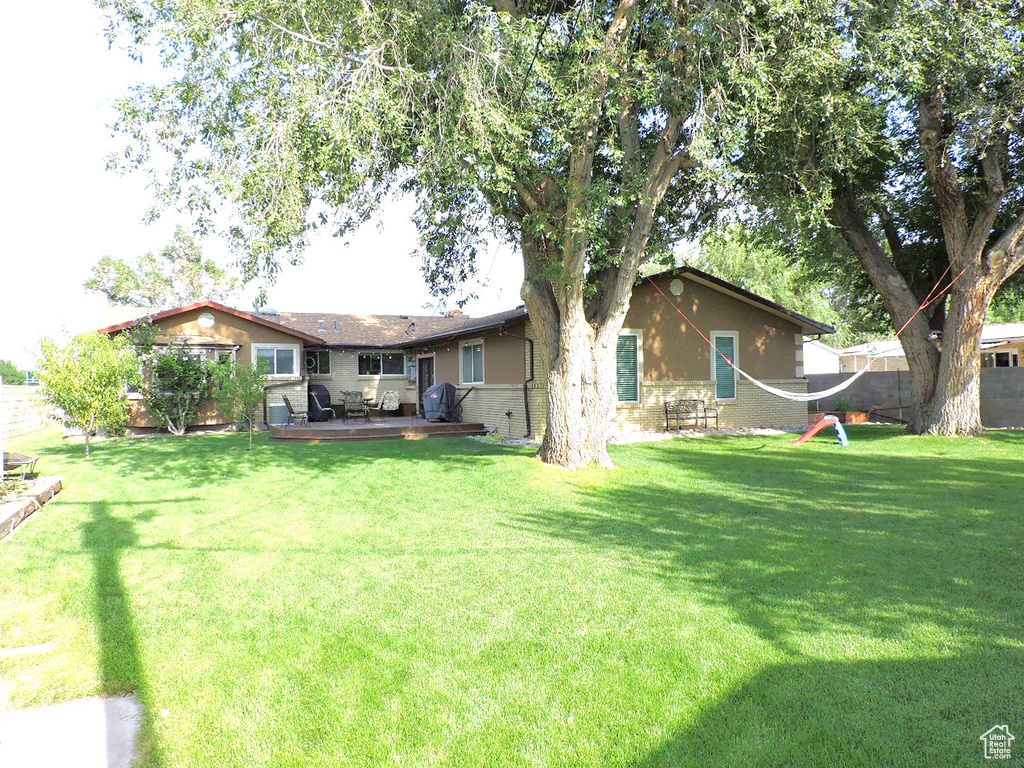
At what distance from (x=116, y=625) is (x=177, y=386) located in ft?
48.7

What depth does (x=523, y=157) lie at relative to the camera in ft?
27.7

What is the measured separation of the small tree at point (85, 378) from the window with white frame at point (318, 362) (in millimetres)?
10948

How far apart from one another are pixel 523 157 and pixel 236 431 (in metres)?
13.5

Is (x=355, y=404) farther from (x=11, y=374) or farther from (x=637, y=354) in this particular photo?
(x=11, y=374)

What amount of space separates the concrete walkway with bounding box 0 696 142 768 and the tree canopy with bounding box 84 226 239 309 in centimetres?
3652

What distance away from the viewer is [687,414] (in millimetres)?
15820

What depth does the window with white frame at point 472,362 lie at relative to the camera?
57.4 ft

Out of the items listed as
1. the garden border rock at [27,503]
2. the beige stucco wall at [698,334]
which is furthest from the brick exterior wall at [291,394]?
the garden border rock at [27,503]

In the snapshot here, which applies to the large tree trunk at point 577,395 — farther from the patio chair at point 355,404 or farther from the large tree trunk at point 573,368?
the patio chair at point 355,404

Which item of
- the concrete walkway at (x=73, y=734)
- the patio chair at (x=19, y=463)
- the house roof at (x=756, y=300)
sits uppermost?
the house roof at (x=756, y=300)

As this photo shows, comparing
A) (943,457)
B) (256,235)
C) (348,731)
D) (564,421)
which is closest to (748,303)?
(943,457)

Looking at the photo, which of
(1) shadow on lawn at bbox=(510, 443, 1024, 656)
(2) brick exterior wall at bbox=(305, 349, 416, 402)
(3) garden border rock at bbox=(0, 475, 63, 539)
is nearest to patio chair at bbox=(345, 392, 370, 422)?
(2) brick exterior wall at bbox=(305, 349, 416, 402)

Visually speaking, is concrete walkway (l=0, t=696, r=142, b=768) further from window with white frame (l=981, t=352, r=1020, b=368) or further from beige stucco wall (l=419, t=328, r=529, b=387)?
window with white frame (l=981, t=352, r=1020, b=368)

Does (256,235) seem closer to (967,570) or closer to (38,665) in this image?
(38,665)
